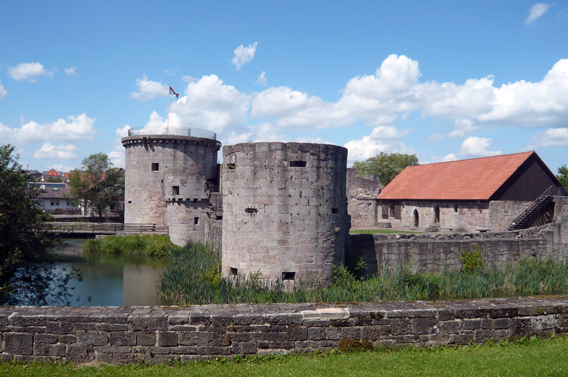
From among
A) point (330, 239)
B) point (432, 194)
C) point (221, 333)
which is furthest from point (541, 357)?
point (432, 194)

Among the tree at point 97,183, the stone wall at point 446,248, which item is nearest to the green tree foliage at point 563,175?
the stone wall at point 446,248

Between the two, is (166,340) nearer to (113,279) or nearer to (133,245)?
(113,279)

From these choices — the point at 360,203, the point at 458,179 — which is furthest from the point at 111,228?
the point at 458,179

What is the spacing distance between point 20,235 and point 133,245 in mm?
14395

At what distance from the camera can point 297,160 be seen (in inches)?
469

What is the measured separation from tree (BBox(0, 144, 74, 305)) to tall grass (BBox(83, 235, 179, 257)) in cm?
1219

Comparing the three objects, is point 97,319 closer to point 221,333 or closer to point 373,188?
point 221,333

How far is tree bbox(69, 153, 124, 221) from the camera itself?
126 ft

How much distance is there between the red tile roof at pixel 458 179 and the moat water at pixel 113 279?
17909 millimetres

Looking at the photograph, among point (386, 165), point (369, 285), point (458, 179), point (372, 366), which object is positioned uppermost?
point (386, 165)

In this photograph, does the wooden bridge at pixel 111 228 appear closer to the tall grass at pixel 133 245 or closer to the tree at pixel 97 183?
the tall grass at pixel 133 245

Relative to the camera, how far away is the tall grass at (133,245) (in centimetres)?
2486

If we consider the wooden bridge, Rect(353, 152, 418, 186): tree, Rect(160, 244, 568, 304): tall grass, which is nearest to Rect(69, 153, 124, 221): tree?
the wooden bridge

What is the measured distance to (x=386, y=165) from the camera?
57906 mm
